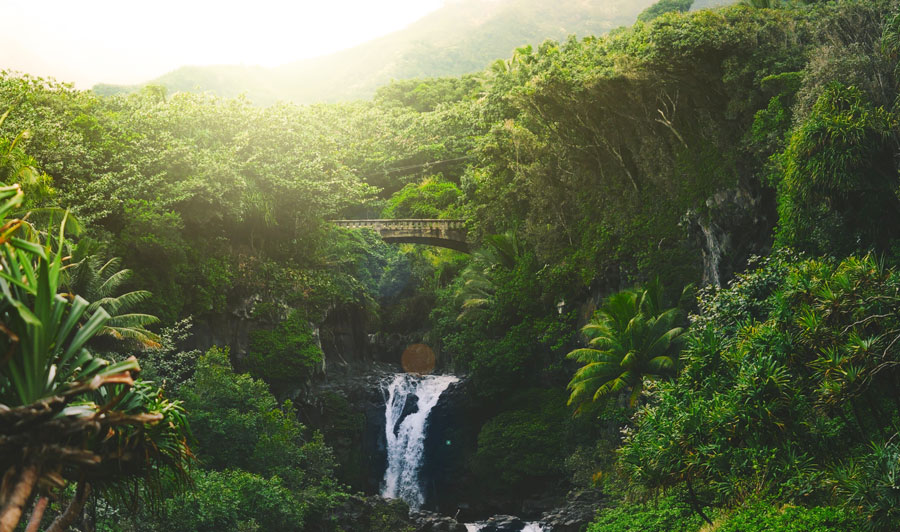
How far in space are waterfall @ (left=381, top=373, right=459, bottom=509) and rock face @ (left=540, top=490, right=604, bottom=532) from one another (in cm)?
931

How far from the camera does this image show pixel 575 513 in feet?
76.4

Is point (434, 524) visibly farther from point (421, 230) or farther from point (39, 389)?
point (39, 389)

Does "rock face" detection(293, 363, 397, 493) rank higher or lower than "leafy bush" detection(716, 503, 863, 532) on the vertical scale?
lower

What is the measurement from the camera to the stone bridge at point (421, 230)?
132 ft

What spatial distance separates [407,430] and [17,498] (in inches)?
1173

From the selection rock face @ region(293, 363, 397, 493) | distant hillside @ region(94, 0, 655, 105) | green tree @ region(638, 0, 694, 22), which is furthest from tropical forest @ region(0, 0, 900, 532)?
distant hillside @ region(94, 0, 655, 105)

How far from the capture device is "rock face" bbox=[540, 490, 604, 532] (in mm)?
22812

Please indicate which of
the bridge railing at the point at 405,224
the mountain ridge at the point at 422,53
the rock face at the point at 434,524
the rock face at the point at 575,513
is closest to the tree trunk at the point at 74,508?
the rock face at the point at 575,513

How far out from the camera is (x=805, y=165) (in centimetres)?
1636

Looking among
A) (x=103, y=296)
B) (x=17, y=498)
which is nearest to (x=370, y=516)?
(x=103, y=296)

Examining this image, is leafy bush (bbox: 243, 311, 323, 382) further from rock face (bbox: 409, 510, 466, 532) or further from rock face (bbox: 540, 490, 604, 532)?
rock face (bbox: 540, 490, 604, 532)

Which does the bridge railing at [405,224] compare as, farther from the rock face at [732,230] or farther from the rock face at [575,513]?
the rock face at [575,513]

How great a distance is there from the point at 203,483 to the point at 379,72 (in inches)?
4347

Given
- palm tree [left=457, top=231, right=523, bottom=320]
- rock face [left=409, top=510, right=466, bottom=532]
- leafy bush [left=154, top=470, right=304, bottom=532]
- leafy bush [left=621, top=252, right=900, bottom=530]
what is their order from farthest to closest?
palm tree [left=457, top=231, right=523, bottom=320], rock face [left=409, top=510, right=466, bottom=532], leafy bush [left=154, top=470, right=304, bottom=532], leafy bush [left=621, top=252, right=900, bottom=530]
